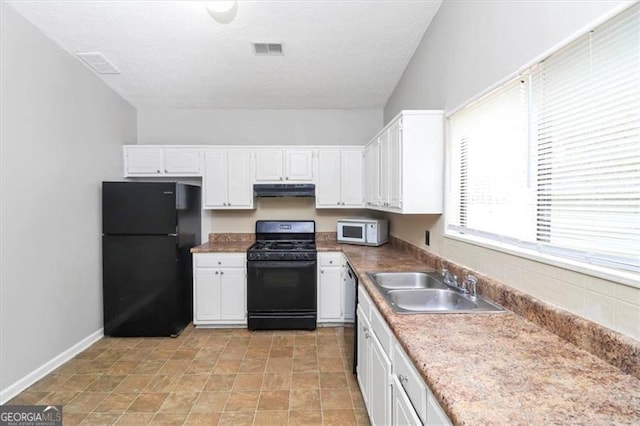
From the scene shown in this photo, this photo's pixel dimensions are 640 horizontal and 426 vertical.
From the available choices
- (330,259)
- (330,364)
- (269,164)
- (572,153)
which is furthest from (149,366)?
(572,153)

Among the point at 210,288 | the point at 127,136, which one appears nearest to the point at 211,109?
the point at 127,136

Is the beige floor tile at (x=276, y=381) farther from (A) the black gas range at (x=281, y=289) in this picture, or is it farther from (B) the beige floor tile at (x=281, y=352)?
(A) the black gas range at (x=281, y=289)

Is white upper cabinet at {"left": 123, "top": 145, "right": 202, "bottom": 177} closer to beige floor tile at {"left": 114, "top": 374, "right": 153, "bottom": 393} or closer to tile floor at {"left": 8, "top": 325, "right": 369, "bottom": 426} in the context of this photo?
tile floor at {"left": 8, "top": 325, "right": 369, "bottom": 426}

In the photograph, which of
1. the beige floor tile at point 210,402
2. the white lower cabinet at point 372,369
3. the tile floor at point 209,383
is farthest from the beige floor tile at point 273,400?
the white lower cabinet at point 372,369

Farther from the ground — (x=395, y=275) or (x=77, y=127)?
(x=77, y=127)

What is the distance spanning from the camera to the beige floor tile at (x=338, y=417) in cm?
203

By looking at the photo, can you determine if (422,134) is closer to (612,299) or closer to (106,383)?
(612,299)

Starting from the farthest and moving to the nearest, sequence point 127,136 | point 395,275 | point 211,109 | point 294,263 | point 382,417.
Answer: point 211,109
point 127,136
point 294,263
point 395,275
point 382,417

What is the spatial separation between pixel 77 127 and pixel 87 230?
100cm

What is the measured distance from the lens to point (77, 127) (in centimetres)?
298

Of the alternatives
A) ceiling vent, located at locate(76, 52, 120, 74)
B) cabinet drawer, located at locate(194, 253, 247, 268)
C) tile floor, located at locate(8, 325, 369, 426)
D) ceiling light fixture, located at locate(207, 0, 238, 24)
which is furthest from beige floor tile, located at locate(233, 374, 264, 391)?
ceiling vent, located at locate(76, 52, 120, 74)

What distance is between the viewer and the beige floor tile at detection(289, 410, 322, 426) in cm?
203

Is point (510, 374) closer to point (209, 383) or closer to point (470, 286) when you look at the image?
point (470, 286)

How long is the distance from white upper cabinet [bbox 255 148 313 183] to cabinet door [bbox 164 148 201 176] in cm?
74
